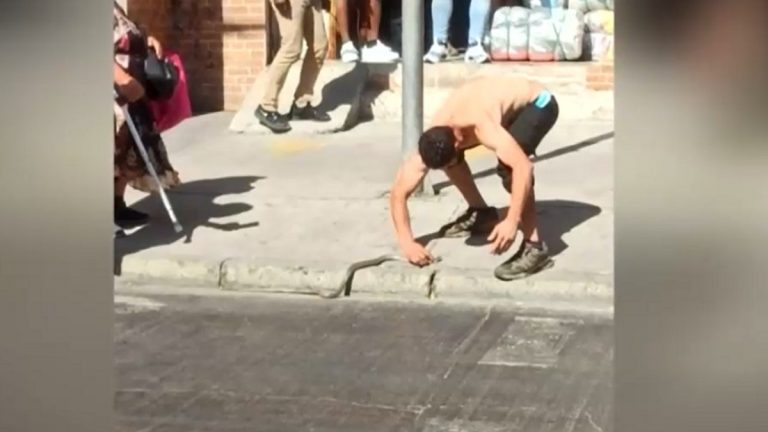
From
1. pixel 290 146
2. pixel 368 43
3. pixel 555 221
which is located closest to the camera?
pixel 555 221

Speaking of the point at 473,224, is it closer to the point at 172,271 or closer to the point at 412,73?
the point at 412,73

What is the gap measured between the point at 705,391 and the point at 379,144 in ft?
31.3

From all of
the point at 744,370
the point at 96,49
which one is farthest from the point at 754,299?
the point at 96,49

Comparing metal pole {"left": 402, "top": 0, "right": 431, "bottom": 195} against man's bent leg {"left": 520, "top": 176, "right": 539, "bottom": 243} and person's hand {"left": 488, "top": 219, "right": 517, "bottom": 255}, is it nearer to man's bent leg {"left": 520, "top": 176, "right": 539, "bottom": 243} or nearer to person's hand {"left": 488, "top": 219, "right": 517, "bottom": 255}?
man's bent leg {"left": 520, "top": 176, "right": 539, "bottom": 243}

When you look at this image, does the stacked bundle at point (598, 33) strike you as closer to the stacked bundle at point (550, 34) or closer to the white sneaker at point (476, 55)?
the stacked bundle at point (550, 34)

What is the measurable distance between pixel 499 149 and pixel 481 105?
32cm

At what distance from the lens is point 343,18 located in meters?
13.1

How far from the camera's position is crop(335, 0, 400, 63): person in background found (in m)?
13.1

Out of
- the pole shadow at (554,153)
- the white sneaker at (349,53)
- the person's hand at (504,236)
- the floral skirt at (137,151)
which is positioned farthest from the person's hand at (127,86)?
the white sneaker at (349,53)

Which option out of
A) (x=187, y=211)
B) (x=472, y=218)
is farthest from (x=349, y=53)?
(x=472, y=218)

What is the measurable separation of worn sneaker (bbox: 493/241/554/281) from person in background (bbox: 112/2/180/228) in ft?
7.65

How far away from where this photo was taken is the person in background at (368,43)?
43.0 ft

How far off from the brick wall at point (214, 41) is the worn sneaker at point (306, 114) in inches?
34.1

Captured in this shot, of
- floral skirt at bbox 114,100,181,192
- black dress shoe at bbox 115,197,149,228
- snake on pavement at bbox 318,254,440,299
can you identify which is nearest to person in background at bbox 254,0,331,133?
black dress shoe at bbox 115,197,149,228
